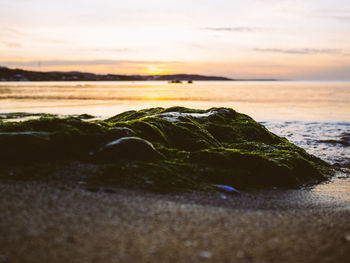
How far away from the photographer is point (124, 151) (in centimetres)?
645

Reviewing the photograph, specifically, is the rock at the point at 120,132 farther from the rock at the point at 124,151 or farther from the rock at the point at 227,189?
the rock at the point at 227,189

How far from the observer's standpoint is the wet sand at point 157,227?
10.9 ft

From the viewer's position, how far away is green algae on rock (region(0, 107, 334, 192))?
599cm

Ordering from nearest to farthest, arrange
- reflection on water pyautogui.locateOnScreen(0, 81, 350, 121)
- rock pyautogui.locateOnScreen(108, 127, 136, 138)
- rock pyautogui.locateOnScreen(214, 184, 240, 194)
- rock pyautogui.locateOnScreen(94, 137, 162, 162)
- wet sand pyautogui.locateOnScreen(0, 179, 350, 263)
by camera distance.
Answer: wet sand pyautogui.locateOnScreen(0, 179, 350, 263)
rock pyautogui.locateOnScreen(214, 184, 240, 194)
rock pyautogui.locateOnScreen(94, 137, 162, 162)
rock pyautogui.locateOnScreen(108, 127, 136, 138)
reflection on water pyautogui.locateOnScreen(0, 81, 350, 121)

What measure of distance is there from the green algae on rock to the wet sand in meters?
0.71

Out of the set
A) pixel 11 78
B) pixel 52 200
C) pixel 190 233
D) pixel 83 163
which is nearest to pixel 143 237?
pixel 190 233

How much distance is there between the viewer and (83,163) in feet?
20.0

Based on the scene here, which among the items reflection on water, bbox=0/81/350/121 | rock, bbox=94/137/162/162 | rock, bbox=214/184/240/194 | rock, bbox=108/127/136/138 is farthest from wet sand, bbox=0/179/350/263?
reflection on water, bbox=0/81/350/121

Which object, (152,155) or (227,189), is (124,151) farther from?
(227,189)

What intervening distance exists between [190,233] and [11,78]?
216600 millimetres

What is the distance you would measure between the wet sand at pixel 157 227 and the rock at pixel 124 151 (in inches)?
48.9

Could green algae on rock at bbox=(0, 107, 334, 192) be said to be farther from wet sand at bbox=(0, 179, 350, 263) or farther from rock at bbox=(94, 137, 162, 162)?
wet sand at bbox=(0, 179, 350, 263)

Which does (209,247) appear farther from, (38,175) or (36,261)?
(38,175)

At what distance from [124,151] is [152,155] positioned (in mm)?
664
